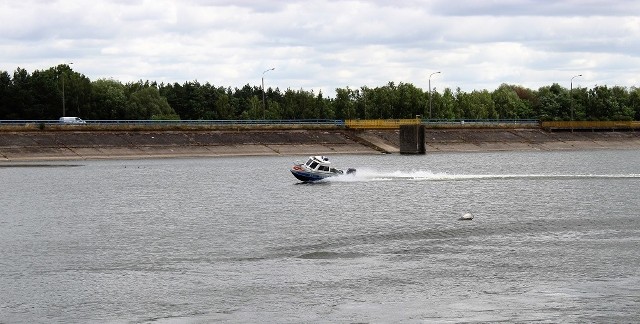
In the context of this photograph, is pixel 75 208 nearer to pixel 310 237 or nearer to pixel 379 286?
pixel 310 237

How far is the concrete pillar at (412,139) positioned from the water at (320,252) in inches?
2682

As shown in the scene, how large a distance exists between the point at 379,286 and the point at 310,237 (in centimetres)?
1642

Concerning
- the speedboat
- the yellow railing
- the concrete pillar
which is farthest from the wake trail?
the yellow railing

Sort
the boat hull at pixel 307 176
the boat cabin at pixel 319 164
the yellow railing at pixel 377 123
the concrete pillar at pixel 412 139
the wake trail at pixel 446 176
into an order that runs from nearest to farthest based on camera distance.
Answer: the boat hull at pixel 307 176
the boat cabin at pixel 319 164
the wake trail at pixel 446 176
the concrete pillar at pixel 412 139
the yellow railing at pixel 377 123

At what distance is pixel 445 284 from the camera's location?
4538cm

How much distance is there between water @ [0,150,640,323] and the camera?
1614 inches

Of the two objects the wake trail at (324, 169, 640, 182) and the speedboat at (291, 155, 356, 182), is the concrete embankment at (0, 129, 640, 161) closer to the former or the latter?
the wake trail at (324, 169, 640, 182)

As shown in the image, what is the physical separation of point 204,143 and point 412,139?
3120 cm

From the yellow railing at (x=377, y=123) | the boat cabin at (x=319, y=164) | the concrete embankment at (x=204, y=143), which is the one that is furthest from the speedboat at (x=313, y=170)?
the yellow railing at (x=377, y=123)

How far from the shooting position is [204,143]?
6570 inches

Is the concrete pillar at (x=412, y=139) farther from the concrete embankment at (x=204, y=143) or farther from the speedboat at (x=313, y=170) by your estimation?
the speedboat at (x=313, y=170)

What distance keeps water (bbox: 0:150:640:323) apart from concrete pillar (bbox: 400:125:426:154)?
68127mm

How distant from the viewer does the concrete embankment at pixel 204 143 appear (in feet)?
496

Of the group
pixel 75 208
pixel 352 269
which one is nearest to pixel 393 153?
pixel 75 208
